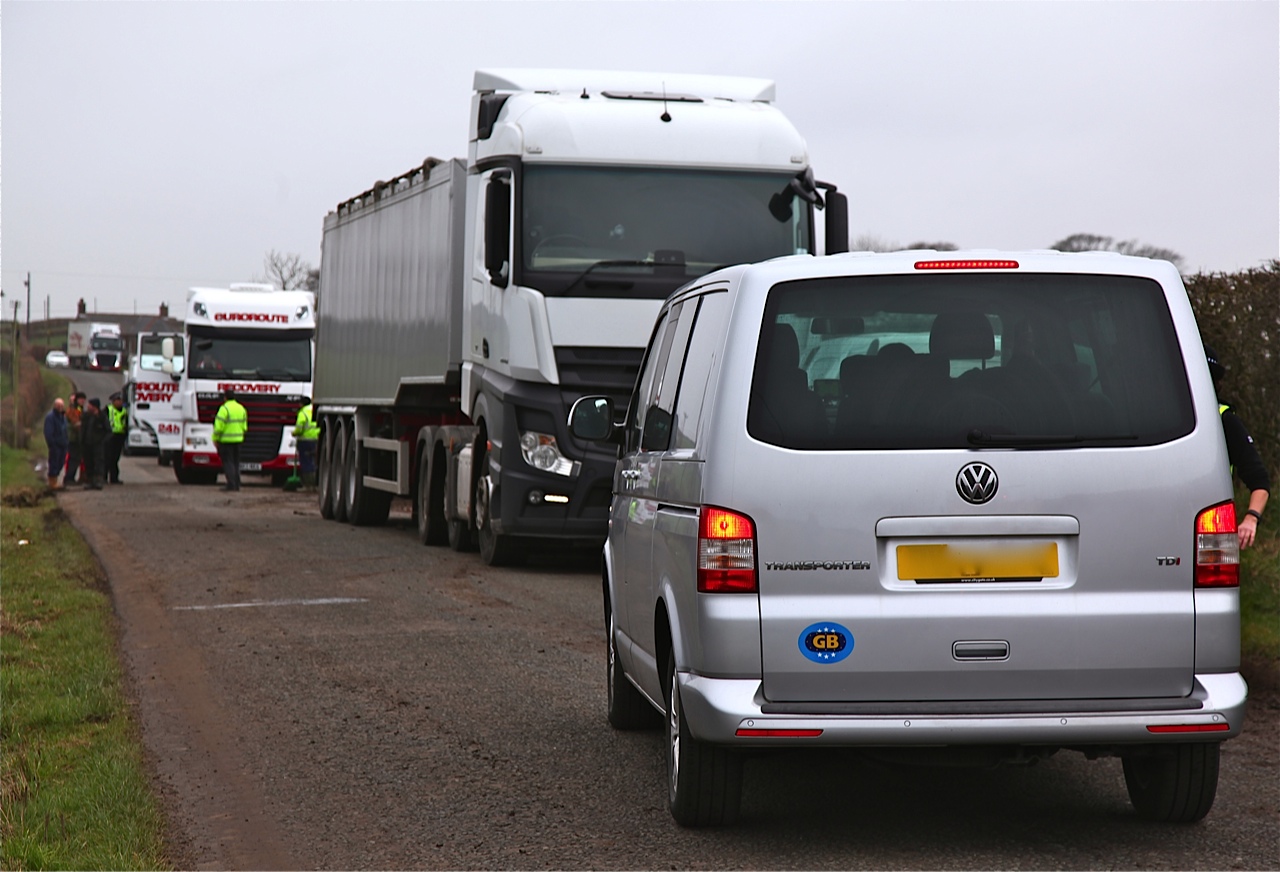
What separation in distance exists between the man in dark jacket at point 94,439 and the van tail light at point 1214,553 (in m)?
28.7

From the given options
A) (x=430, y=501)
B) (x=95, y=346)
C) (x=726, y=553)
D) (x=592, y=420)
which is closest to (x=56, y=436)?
(x=430, y=501)

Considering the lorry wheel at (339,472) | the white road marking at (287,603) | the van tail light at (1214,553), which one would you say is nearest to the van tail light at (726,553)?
the van tail light at (1214,553)

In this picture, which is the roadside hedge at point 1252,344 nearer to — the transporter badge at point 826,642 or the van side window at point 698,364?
the van side window at point 698,364

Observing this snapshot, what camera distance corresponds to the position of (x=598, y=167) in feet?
47.1

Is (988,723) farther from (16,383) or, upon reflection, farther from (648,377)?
(16,383)

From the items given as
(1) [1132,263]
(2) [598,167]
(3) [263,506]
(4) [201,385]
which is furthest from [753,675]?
(4) [201,385]

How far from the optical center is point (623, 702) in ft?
25.2

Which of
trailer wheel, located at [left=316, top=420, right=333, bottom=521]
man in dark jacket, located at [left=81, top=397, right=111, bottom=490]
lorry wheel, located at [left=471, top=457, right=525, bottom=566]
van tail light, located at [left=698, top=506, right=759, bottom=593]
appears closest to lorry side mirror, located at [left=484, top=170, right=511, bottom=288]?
lorry wheel, located at [left=471, top=457, right=525, bottom=566]

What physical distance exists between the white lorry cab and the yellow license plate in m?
27.9

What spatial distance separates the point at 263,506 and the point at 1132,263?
71.9 feet

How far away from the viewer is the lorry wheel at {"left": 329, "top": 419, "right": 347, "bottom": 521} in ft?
73.4

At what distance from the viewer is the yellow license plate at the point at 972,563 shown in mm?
5176

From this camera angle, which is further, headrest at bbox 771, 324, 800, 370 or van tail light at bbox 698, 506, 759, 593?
headrest at bbox 771, 324, 800, 370

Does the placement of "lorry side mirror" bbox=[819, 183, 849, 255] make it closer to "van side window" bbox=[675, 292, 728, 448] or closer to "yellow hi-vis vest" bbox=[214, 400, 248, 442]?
"van side window" bbox=[675, 292, 728, 448]
